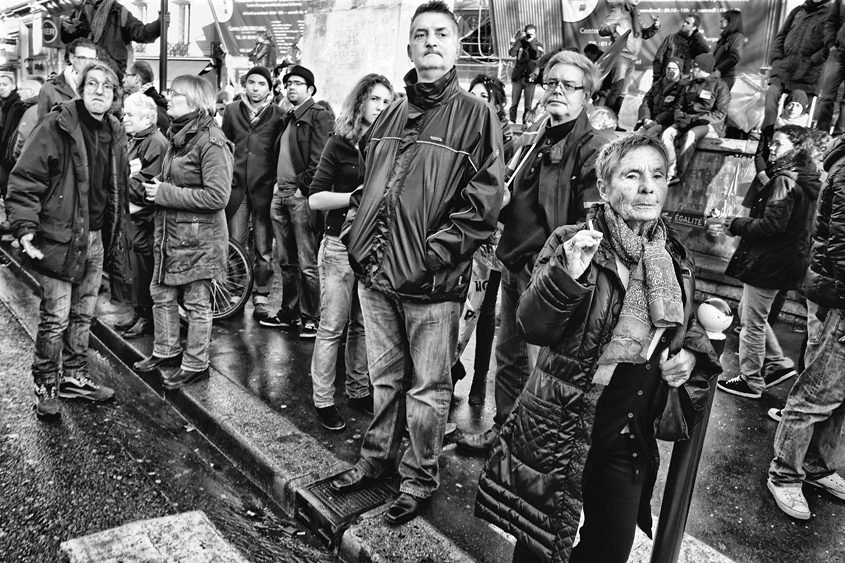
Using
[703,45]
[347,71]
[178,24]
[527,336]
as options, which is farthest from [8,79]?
[178,24]

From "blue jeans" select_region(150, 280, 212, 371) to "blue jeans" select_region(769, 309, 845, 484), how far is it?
3921mm

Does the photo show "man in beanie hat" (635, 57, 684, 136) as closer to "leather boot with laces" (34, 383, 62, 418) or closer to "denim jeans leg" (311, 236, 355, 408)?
"denim jeans leg" (311, 236, 355, 408)

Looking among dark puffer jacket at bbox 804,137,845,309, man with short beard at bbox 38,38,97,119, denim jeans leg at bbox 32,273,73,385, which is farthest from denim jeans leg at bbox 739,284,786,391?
man with short beard at bbox 38,38,97,119

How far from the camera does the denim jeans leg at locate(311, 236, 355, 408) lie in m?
4.36

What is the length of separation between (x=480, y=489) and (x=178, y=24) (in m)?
23.1

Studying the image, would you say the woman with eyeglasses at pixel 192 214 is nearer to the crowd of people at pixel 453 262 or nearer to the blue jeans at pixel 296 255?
the crowd of people at pixel 453 262

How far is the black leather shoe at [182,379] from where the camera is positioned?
4930 mm

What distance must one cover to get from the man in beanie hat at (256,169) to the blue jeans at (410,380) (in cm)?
341

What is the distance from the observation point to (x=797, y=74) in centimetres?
849

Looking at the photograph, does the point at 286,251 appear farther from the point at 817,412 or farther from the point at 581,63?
the point at 817,412

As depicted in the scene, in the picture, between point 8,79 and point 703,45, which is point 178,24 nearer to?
point 8,79

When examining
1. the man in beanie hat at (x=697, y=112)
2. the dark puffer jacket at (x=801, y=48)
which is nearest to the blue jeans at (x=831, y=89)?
the dark puffer jacket at (x=801, y=48)

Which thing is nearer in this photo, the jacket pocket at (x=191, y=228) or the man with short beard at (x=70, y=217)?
the man with short beard at (x=70, y=217)

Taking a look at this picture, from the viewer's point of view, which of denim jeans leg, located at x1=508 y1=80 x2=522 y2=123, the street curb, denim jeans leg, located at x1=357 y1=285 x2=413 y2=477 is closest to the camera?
the street curb
